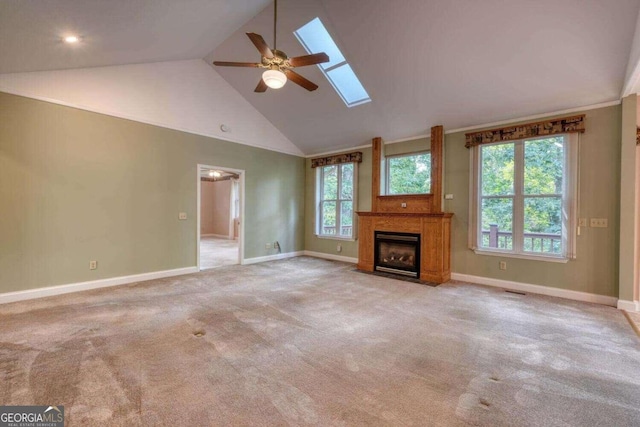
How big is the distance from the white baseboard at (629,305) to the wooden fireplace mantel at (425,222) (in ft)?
7.17

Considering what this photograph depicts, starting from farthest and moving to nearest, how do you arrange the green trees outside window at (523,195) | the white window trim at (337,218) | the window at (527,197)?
the white window trim at (337,218) → the green trees outside window at (523,195) → the window at (527,197)

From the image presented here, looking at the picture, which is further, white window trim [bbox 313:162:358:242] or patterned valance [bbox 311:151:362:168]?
white window trim [bbox 313:162:358:242]

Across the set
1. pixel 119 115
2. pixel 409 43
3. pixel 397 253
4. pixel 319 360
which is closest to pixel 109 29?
pixel 119 115

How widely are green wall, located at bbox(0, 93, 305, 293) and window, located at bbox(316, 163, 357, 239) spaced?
245 centimetres

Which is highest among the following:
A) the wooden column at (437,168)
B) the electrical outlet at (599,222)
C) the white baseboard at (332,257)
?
the wooden column at (437,168)

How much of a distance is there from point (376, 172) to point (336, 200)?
148 centimetres

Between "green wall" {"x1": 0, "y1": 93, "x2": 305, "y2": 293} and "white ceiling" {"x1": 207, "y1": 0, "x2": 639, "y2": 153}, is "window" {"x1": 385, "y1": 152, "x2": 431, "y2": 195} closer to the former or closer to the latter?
"white ceiling" {"x1": 207, "y1": 0, "x2": 639, "y2": 153}

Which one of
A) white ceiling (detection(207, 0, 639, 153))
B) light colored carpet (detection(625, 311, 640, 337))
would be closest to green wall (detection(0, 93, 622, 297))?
light colored carpet (detection(625, 311, 640, 337))

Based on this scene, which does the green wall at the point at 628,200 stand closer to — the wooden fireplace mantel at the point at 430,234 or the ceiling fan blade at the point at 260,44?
the wooden fireplace mantel at the point at 430,234

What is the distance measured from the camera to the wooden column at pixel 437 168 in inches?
202

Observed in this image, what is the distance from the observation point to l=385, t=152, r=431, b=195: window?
5641 mm

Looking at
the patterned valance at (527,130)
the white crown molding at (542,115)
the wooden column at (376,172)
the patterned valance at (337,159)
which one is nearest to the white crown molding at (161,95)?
the patterned valance at (337,159)

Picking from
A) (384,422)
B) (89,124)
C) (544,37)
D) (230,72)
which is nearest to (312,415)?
(384,422)

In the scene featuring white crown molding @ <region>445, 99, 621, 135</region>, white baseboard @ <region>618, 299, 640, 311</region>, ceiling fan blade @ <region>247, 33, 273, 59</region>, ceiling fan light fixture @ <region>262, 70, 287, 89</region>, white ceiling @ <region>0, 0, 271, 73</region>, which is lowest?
white baseboard @ <region>618, 299, 640, 311</region>
